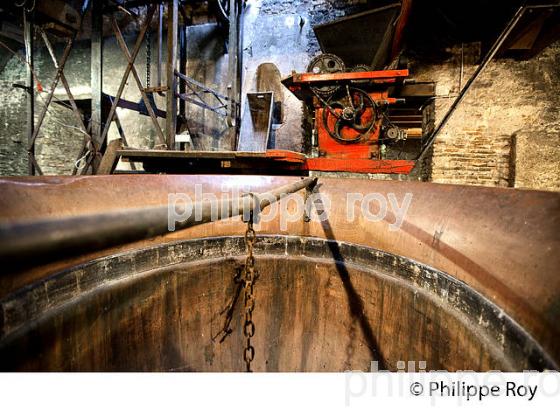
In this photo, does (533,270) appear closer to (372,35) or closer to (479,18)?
(372,35)

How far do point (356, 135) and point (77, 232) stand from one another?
3.41 metres

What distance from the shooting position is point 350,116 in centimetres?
330

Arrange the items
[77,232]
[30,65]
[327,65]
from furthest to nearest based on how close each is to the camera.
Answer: [30,65]
[327,65]
[77,232]

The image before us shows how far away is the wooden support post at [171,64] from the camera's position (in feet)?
12.1

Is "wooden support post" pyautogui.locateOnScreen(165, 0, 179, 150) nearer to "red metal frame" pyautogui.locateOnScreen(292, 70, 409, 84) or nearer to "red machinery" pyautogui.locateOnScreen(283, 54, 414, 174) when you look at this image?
"red machinery" pyautogui.locateOnScreen(283, 54, 414, 174)

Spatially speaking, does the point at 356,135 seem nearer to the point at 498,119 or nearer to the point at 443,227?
the point at 443,227

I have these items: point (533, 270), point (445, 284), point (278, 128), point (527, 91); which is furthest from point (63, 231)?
point (527, 91)

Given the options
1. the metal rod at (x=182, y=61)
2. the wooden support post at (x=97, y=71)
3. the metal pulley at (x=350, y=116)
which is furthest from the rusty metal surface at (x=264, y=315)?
the metal rod at (x=182, y=61)

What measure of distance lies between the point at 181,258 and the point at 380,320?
142 cm

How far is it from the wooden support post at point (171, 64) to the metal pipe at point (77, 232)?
3.78m

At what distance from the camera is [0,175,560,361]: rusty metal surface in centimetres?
93

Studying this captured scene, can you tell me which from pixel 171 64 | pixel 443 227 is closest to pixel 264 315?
pixel 443 227

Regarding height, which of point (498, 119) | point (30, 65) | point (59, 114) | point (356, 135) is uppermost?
point (30, 65)

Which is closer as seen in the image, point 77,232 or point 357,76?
point 77,232
